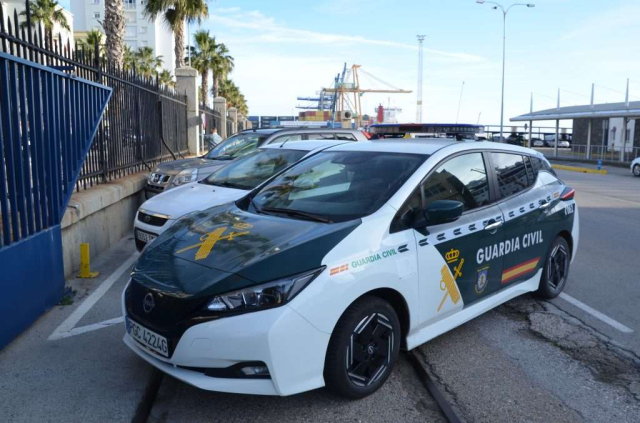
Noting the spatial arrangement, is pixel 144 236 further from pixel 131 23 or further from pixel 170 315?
pixel 131 23

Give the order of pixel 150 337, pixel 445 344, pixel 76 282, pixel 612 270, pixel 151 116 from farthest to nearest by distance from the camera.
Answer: pixel 151 116 → pixel 612 270 → pixel 76 282 → pixel 445 344 → pixel 150 337

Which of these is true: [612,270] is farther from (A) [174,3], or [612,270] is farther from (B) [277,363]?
(A) [174,3]

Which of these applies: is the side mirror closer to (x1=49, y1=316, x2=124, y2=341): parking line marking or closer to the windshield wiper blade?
(x1=49, y1=316, x2=124, y2=341): parking line marking

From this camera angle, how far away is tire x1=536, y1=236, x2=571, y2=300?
17.9 ft

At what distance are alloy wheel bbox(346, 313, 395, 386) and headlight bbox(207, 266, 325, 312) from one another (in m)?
0.54

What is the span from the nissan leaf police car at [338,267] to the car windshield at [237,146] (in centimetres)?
510

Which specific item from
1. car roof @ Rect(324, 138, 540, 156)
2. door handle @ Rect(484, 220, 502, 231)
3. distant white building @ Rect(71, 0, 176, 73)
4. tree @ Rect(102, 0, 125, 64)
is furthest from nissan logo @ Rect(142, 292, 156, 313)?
distant white building @ Rect(71, 0, 176, 73)

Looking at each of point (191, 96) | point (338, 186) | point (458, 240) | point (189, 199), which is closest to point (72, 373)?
point (338, 186)

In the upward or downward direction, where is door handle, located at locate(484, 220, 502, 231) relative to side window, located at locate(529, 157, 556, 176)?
downward

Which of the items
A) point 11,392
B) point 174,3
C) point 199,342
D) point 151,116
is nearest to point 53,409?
point 11,392

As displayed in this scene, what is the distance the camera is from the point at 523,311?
17.7 ft

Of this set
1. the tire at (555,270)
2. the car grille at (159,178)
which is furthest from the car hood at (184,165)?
the tire at (555,270)

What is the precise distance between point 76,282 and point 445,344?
162 inches

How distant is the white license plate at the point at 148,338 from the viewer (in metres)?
3.30
